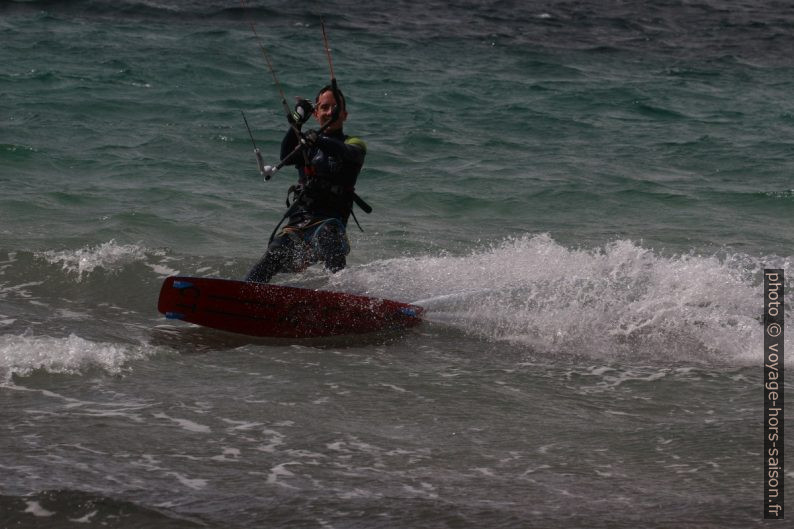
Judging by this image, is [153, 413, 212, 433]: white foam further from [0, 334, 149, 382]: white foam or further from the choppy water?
[0, 334, 149, 382]: white foam

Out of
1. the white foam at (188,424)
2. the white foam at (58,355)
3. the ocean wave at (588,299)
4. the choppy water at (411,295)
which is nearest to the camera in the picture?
the choppy water at (411,295)

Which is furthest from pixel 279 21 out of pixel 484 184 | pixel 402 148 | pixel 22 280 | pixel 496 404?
pixel 496 404

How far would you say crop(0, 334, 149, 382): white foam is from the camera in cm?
622

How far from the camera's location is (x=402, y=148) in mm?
16828

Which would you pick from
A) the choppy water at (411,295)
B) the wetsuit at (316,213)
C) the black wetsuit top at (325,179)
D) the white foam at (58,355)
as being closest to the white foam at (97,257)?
the choppy water at (411,295)

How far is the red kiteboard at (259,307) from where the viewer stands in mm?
7492

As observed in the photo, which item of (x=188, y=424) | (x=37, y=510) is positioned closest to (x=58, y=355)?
(x=188, y=424)

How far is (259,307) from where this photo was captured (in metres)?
7.54

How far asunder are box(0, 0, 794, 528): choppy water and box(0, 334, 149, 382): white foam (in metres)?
0.02

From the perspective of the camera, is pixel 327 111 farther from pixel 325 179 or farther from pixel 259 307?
pixel 259 307

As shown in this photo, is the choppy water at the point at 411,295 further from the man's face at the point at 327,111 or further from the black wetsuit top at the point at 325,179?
the man's face at the point at 327,111

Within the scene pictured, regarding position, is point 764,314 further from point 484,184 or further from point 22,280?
point 484,184

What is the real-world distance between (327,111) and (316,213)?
765 millimetres

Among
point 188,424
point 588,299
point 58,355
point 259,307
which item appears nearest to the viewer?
point 188,424
